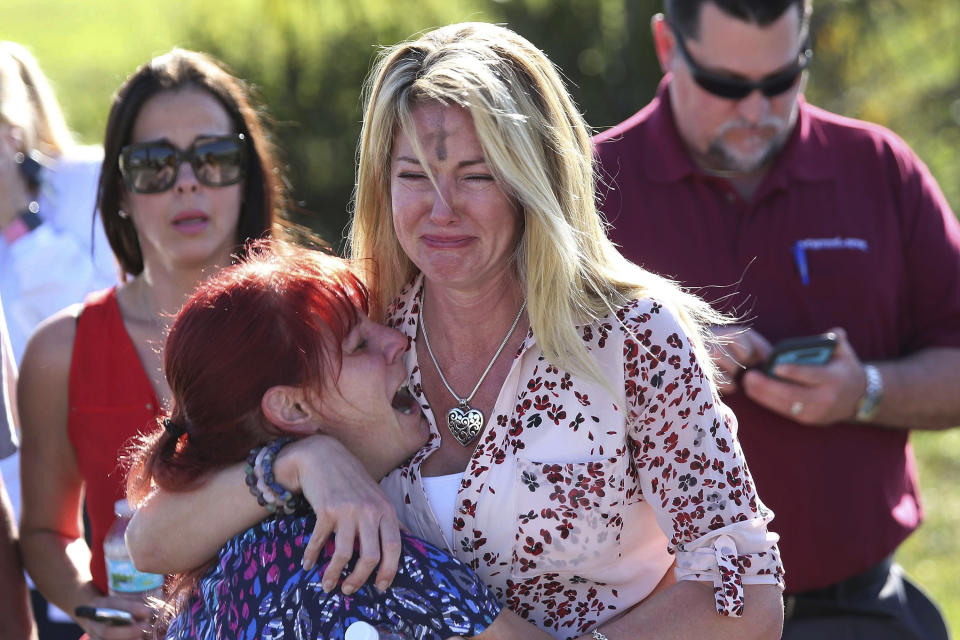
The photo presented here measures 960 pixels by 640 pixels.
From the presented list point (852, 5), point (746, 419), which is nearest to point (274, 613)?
point (746, 419)

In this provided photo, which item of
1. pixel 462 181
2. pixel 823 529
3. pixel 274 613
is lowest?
pixel 823 529

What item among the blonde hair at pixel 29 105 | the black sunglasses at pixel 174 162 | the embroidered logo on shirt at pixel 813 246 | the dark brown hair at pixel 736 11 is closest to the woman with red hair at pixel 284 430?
the black sunglasses at pixel 174 162

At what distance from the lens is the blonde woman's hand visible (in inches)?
75.0

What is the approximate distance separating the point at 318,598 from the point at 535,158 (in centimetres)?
89

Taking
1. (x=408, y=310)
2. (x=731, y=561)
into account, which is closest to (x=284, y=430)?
(x=408, y=310)

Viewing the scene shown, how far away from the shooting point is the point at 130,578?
2471 mm

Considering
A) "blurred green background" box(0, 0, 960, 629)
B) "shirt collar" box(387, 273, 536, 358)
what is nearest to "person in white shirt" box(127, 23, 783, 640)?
"shirt collar" box(387, 273, 536, 358)

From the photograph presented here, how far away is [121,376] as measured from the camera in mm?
2920

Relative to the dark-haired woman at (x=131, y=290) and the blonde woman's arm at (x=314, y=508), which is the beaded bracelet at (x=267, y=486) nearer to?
the blonde woman's arm at (x=314, y=508)

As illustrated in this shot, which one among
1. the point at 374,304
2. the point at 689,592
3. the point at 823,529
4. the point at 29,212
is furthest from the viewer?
the point at 29,212

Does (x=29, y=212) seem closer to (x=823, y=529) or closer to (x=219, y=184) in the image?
(x=219, y=184)

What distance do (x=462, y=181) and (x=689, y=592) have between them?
0.87 metres

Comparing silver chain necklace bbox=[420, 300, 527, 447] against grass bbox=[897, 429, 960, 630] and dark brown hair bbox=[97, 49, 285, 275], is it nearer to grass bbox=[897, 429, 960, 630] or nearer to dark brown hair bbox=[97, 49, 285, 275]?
dark brown hair bbox=[97, 49, 285, 275]

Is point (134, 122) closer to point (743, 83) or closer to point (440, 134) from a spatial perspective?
point (440, 134)
